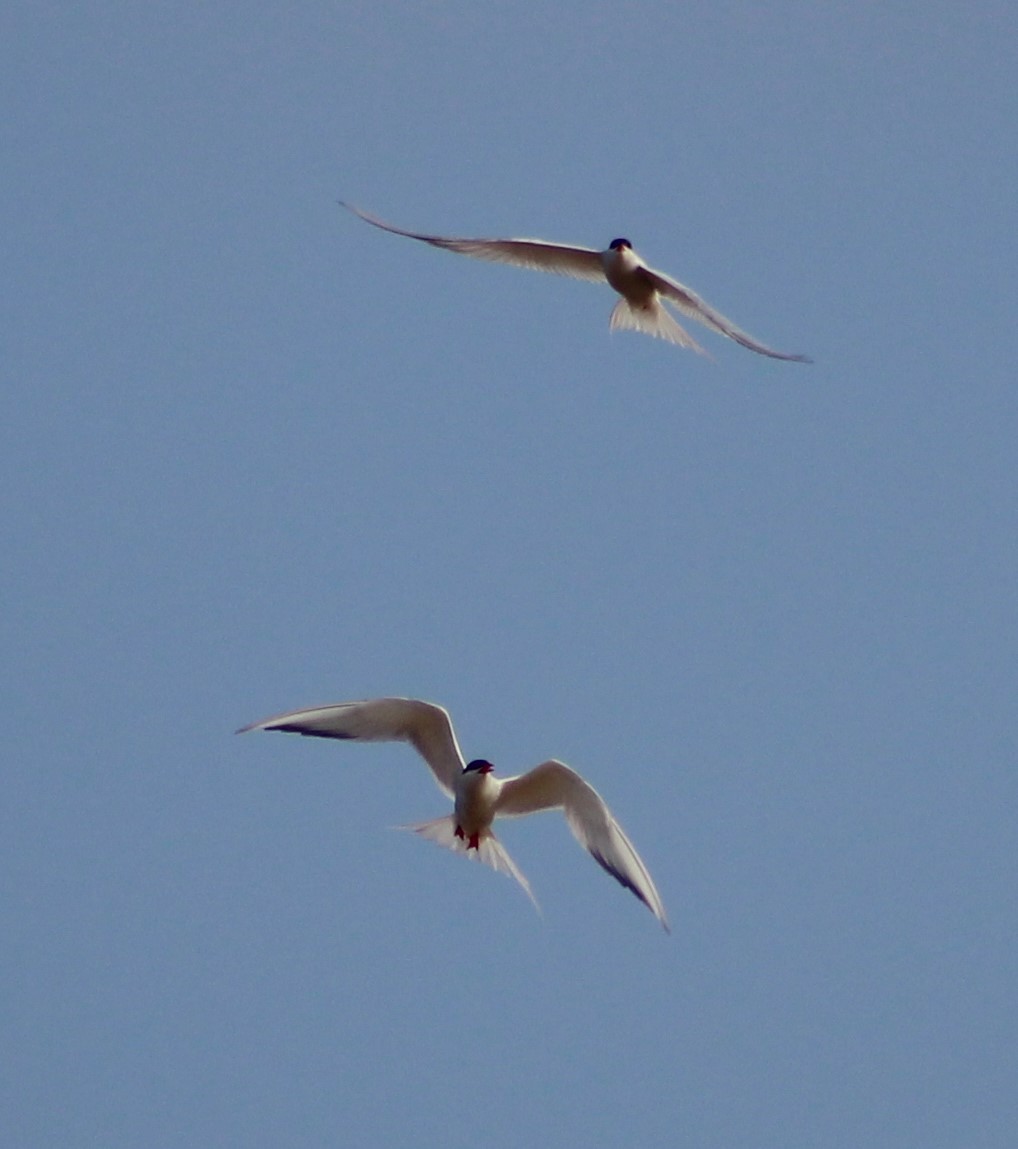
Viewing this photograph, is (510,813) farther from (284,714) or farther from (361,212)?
(361,212)

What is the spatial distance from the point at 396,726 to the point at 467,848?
79 centimetres

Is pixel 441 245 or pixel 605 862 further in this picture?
pixel 441 245

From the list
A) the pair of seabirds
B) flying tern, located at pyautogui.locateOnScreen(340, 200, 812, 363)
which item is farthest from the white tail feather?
the pair of seabirds

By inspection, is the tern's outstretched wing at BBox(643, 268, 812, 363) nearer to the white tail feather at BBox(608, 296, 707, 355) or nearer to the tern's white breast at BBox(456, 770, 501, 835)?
the white tail feather at BBox(608, 296, 707, 355)

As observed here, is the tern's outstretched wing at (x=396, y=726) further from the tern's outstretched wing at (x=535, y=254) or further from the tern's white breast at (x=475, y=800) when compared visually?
the tern's outstretched wing at (x=535, y=254)

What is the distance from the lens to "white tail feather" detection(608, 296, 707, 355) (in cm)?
1385

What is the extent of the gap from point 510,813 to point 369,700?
111cm

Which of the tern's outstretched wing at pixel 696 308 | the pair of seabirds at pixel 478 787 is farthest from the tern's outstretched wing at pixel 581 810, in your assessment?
the tern's outstretched wing at pixel 696 308

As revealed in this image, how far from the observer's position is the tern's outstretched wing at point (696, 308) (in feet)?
39.5

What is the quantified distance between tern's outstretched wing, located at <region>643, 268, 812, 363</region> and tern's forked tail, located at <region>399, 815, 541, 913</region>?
313cm

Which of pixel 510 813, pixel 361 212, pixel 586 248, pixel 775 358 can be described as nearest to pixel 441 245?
pixel 586 248

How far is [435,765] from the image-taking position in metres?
11.6

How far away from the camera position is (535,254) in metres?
14.0

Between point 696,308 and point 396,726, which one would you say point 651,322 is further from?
point 396,726
